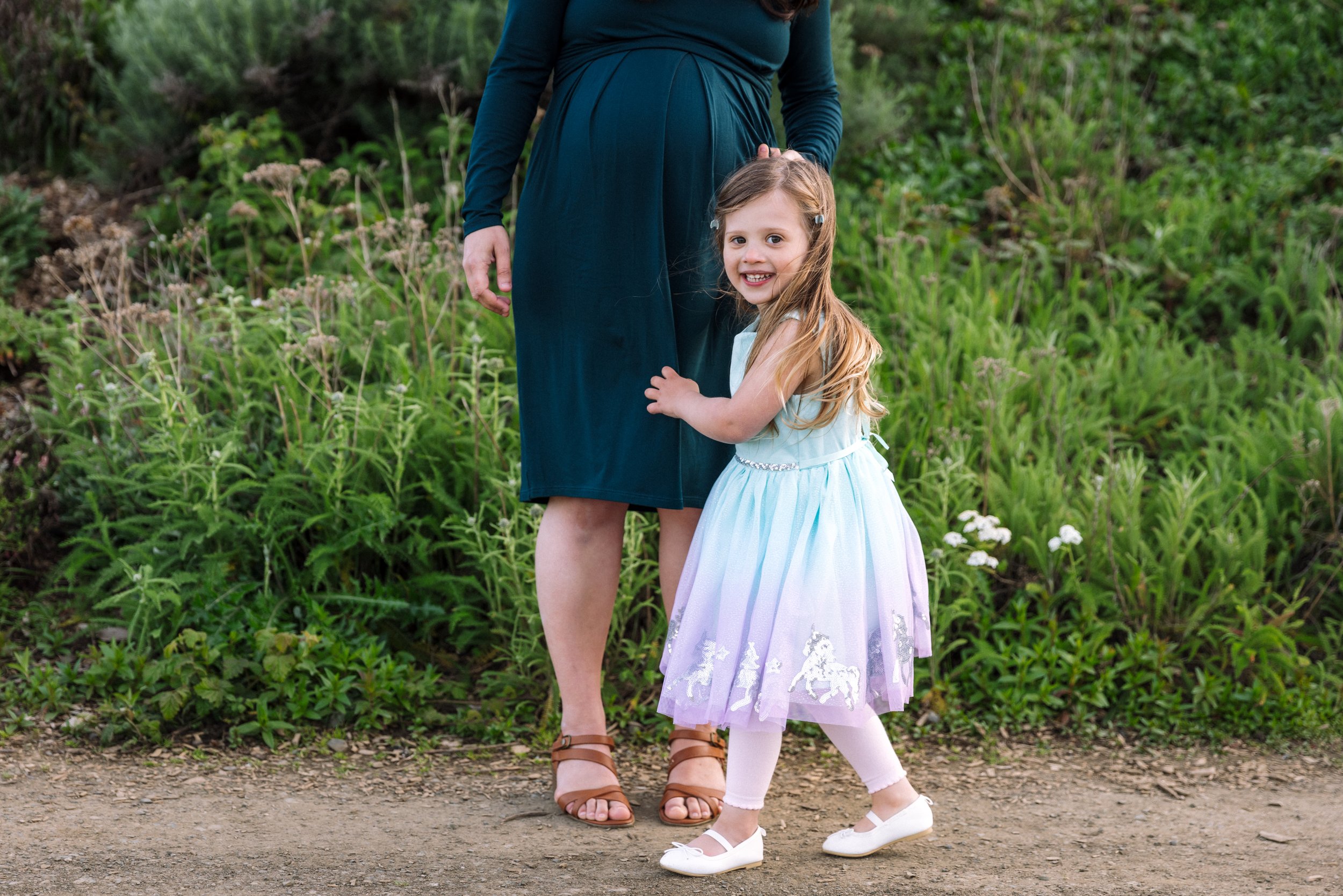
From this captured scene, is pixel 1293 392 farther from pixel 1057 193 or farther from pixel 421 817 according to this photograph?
pixel 421 817

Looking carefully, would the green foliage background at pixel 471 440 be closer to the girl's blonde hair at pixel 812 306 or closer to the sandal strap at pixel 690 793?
the sandal strap at pixel 690 793

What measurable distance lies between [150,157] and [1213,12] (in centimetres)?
592

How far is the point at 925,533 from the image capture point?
3287 millimetres

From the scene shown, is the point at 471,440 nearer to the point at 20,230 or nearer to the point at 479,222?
the point at 479,222

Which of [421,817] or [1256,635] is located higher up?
[1256,635]

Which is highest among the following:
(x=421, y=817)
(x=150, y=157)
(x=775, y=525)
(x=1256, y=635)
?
(x=150, y=157)

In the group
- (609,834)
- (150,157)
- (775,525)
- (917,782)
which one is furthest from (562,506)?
(150,157)

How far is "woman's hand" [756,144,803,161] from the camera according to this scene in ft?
7.29

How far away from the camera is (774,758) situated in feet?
7.23

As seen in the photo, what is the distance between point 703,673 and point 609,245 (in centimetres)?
87

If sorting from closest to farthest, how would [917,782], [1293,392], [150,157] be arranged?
[917,782] < [1293,392] < [150,157]

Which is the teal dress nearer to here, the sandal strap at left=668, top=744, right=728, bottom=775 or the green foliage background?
the sandal strap at left=668, top=744, right=728, bottom=775

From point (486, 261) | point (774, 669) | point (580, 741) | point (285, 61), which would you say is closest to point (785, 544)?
point (774, 669)

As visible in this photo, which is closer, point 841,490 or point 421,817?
point 841,490
